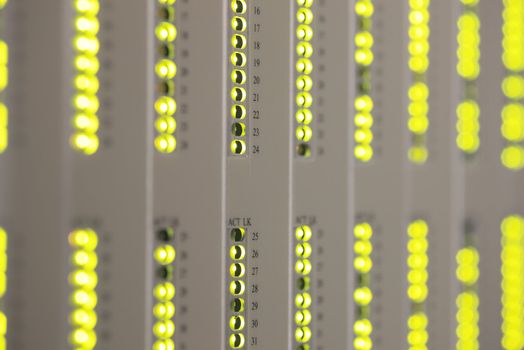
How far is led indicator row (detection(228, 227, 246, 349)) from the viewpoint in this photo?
119cm

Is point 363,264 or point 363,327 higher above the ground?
point 363,264

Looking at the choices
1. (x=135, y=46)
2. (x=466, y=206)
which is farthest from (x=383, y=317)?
(x=135, y=46)

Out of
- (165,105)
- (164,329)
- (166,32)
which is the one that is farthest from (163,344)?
(166,32)

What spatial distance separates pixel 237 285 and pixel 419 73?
2.18 feet

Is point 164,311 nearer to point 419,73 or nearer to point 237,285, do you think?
point 237,285

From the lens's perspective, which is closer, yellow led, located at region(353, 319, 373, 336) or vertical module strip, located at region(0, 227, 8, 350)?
vertical module strip, located at region(0, 227, 8, 350)

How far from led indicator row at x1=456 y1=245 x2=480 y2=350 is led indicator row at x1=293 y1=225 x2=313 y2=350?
564mm


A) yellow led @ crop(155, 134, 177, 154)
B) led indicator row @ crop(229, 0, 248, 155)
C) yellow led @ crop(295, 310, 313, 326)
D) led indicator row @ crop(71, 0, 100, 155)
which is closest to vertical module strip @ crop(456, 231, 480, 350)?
yellow led @ crop(295, 310, 313, 326)

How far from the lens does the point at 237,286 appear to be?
1.20 meters

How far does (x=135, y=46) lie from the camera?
42.1 inches

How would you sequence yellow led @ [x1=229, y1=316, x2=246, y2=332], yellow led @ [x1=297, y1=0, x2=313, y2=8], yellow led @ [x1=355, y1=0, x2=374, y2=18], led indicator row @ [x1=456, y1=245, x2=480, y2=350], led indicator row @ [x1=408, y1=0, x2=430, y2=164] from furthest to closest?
led indicator row @ [x1=456, y1=245, x2=480, y2=350]
led indicator row @ [x1=408, y1=0, x2=430, y2=164]
yellow led @ [x1=355, y1=0, x2=374, y2=18]
yellow led @ [x1=297, y1=0, x2=313, y2=8]
yellow led @ [x1=229, y1=316, x2=246, y2=332]

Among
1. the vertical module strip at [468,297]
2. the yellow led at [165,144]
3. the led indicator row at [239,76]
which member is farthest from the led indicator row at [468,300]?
A: the yellow led at [165,144]

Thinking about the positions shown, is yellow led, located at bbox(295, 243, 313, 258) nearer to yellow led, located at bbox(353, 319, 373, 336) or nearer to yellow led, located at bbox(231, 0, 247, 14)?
yellow led, located at bbox(353, 319, 373, 336)

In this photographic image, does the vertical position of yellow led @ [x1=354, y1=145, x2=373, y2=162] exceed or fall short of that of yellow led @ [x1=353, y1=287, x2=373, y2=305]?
it exceeds it
